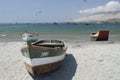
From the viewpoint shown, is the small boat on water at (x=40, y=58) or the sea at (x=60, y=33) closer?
the small boat on water at (x=40, y=58)

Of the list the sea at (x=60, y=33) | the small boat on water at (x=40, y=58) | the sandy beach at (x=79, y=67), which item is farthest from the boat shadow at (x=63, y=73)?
the sea at (x=60, y=33)

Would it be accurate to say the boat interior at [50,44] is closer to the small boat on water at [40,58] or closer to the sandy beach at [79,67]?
the sandy beach at [79,67]

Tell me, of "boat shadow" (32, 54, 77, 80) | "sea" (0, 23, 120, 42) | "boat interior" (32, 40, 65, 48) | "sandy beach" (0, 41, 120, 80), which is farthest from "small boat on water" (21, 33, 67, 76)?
"sea" (0, 23, 120, 42)

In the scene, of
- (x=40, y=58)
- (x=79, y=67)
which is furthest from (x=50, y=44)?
(x=40, y=58)

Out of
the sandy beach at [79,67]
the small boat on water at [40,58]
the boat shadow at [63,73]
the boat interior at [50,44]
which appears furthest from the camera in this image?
the boat interior at [50,44]

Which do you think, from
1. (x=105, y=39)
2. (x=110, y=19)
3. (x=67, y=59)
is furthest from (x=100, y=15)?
(x=67, y=59)

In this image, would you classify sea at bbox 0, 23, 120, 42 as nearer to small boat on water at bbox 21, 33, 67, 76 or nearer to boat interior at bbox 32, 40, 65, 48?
boat interior at bbox 32, 40, 65, 48

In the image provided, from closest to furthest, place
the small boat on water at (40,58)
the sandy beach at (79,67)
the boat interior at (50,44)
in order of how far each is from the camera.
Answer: the small boat on water at (40,58), the sandy beach at (79,67), the boat interior at (50,44)

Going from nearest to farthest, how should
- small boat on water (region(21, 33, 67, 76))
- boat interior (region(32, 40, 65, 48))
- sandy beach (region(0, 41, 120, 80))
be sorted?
small boat on water (region(21, 33, 67, 76))
sandy beach (region(0, 41, 120, 80))
boat interior (region(32, 40, 65, 48))

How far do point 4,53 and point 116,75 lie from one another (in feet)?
25.5

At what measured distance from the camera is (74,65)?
45.2 ft

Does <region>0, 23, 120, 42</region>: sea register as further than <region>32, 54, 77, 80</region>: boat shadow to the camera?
Yes

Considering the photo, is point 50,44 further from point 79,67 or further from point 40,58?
point 40,58

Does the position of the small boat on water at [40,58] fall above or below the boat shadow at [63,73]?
above
